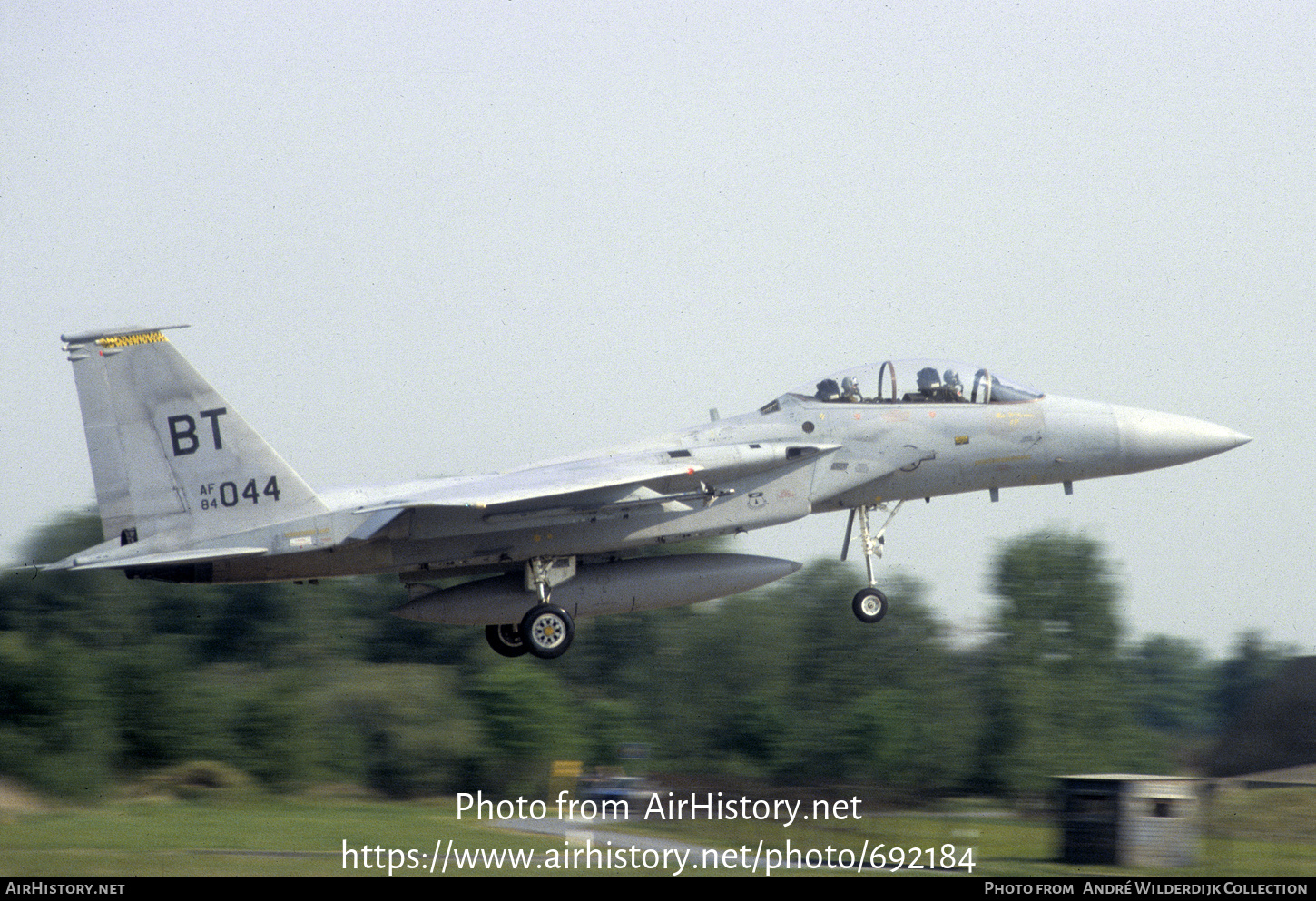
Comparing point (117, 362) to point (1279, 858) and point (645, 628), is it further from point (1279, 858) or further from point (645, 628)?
point (645, 628)

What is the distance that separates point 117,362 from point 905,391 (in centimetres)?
1022

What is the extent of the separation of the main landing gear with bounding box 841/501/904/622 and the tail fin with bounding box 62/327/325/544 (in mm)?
7127

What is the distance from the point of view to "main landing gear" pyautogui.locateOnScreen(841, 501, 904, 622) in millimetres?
18562

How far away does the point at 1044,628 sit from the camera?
186 ft

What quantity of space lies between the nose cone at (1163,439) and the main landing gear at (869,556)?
3.17 m

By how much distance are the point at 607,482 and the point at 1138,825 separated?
11.9 metres

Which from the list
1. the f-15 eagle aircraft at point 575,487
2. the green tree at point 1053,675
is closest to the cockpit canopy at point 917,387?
the f-15 eagle aircraft at point 575,487

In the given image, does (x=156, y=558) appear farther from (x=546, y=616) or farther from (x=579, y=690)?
(x=579, y=690)

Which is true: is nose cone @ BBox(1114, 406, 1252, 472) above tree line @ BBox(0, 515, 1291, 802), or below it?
above

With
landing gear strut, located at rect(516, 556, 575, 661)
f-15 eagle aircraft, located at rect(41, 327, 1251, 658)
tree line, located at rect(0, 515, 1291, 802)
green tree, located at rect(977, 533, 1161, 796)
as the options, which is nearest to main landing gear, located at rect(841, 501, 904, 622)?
f-15 eagle aircraft, located at rect(41, 327, 1251, 658)

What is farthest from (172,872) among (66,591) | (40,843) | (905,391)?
(66,591)

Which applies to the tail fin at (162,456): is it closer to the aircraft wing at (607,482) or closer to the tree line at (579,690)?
the aircraft wing at (607,482)

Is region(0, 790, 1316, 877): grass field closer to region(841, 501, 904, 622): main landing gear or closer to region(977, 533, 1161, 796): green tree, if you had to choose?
region(841, 501, 904, 622): main landing gear

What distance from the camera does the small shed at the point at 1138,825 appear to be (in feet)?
74.4
